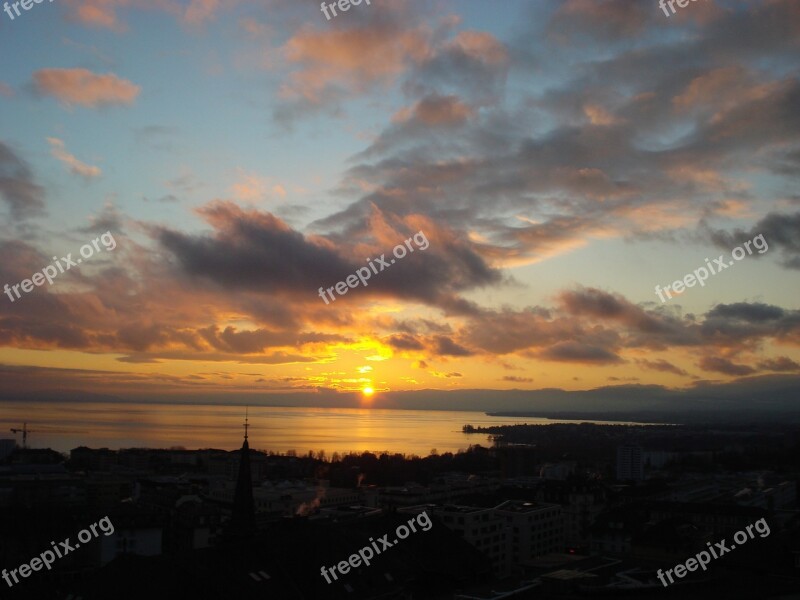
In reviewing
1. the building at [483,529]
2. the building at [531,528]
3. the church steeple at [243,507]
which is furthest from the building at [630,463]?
the church steeple at [243,507]

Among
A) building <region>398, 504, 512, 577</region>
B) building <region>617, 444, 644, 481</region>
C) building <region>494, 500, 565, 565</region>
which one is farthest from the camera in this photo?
building <region>617, 444, 644, 481</region>

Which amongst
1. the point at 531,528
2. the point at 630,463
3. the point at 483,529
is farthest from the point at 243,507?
the point at 630,463

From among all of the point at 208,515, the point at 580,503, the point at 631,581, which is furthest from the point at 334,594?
the point at 580,503

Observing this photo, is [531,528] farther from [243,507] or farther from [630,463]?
[630,463]

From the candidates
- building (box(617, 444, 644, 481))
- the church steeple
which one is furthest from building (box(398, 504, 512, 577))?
building (box(617, 444, 644, 481))

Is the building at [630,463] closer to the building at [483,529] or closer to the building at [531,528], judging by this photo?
the building at [531,528]

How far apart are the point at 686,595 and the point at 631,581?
1333 mm

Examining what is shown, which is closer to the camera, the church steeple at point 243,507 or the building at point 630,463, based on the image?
the church steeple at point 243,507

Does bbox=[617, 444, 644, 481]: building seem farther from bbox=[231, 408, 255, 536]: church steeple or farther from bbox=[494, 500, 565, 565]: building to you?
bbox=[231, 408, 255, 536]: church steeple

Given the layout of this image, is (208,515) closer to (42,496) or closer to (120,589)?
(42,496)

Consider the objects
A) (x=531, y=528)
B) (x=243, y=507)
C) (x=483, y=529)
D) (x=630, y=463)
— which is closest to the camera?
(x=243, y=507)

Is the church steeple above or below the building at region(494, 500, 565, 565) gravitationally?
above

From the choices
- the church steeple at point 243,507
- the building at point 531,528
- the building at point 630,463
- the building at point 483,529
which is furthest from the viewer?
the building at point 630,463

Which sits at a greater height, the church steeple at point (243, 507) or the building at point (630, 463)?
the church steeple at point (243, 507)
